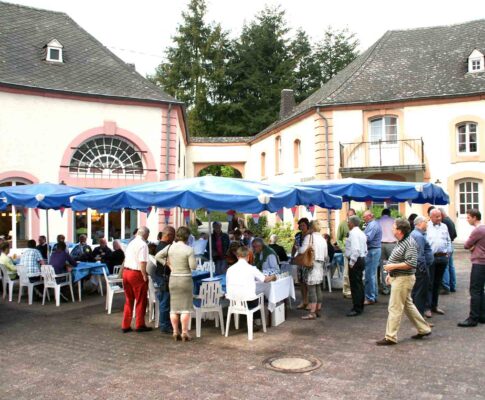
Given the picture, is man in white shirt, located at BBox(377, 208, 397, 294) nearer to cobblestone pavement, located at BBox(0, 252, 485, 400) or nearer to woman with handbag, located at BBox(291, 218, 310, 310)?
cobblestone pavement, located at BBox(0, 252, 485, 400)

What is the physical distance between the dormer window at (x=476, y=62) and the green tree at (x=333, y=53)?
70.9ft

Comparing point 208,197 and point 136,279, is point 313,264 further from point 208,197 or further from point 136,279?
point 136,279

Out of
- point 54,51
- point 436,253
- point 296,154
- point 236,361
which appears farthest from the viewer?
point 296,154

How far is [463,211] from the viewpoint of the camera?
63.5 feet

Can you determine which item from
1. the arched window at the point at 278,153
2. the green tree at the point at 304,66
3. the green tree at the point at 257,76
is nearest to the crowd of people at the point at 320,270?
the arched window at the point at 278,153

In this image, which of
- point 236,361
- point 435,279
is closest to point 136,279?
point 236,361

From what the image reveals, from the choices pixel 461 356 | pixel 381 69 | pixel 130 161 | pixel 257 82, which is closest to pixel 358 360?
pixel 461 356

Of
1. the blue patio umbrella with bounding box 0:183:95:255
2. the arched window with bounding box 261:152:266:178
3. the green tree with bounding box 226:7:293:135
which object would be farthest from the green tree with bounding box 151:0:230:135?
the blue patio umbrella with bounding box 0:183:95:255

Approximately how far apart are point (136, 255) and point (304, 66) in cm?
3750

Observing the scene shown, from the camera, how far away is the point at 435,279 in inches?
329

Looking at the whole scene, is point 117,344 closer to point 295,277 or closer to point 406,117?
point 295,277

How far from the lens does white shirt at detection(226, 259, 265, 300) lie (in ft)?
22.8

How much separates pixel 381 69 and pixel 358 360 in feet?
61.5

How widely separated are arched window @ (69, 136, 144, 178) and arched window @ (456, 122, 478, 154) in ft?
42.4
